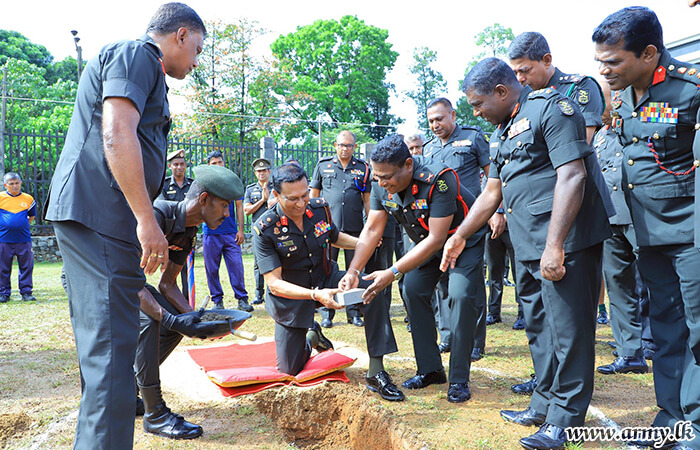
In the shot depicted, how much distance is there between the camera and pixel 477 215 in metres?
3.39

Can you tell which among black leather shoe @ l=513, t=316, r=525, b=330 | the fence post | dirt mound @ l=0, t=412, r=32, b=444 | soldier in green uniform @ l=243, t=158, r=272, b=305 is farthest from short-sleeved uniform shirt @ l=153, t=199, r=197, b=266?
the fence post

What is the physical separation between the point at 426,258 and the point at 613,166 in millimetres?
1933

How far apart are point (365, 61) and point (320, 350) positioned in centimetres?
3232

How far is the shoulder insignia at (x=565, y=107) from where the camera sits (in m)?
2.64

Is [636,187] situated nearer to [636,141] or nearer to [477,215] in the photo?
[636,141]

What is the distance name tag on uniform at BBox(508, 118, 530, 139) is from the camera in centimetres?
278

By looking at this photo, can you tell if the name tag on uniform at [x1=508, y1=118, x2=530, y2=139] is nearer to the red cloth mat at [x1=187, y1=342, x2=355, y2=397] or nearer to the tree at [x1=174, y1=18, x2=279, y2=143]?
the red cloth mat at [x1=187, y1=342, x2=355, y2=397]

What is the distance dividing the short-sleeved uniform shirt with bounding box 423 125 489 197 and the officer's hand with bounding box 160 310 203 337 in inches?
124

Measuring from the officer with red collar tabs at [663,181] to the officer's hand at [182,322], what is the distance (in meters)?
2.60

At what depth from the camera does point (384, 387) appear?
357 centimetres

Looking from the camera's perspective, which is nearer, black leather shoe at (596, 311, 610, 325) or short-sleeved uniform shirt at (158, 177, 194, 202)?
black leather shoe at (596, 311, 610, 325)

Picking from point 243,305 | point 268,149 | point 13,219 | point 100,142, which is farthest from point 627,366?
point 268,149

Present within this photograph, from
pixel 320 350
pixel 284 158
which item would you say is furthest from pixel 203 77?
pixel 320 350

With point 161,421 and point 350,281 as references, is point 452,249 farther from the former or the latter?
point 161,421
